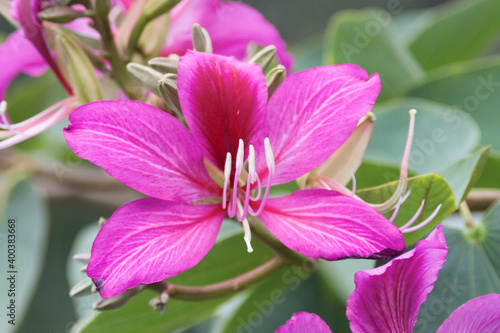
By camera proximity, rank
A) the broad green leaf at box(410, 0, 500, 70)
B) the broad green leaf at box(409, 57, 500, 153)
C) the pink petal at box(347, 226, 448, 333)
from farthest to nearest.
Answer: the broad green leaf at box(410, 0, 500, 70) → the broad green leaf at box(409, 57, 500, 153) → the pink petal at box(347, 226, 448, 333)

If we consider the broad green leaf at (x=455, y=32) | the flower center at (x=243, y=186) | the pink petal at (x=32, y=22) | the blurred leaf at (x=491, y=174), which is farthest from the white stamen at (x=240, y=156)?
the broad green leaf at (x=455, y=32)

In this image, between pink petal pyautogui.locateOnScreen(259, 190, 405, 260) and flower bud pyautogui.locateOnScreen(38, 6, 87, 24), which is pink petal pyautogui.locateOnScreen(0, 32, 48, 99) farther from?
pink petal pyautogui.locateOnScreen(259, 190, 405, 260)

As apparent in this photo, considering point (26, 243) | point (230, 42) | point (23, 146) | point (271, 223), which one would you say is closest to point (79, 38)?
point (230, 42)

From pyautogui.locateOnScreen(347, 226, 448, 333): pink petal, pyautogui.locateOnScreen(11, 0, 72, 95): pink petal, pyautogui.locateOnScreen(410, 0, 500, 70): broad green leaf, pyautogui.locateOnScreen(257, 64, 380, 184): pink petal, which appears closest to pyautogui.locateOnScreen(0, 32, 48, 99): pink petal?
pyautogui.locateOnScreen(11, 0, 72, 95): pink petal

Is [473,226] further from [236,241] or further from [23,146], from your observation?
[23,146]

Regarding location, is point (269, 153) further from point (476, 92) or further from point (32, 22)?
point (476, 92)

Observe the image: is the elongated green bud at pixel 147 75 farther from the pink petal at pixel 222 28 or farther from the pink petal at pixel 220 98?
the pink petal at pixel 222 28
